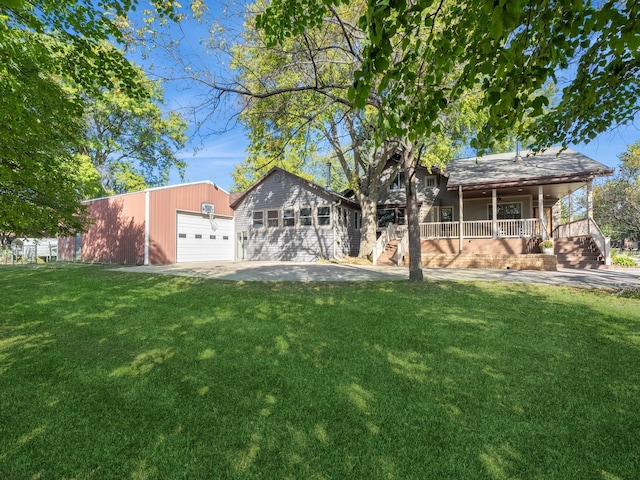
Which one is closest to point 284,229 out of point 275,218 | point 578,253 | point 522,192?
point 275,218

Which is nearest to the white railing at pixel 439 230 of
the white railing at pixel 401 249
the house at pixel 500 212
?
the house at pixel 500 212

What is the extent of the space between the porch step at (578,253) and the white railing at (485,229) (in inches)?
64.5

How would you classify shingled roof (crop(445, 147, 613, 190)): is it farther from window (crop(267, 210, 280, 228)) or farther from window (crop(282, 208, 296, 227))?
window (crop(267, 210, 280, 228))

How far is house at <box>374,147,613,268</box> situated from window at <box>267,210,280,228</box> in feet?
22.1

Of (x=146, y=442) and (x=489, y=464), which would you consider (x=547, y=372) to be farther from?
(x=146, y=442)

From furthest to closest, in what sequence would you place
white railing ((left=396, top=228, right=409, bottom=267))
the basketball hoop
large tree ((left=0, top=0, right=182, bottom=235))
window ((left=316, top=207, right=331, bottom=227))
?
the basketball hoop, window ((left=316, top=207, right=331, bottom=227)), white railing ((left=396, top=228, right=409, bottom=267)), large tree ((left=0, top=0, right=182, bottom=235))

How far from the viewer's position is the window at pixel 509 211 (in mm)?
18094

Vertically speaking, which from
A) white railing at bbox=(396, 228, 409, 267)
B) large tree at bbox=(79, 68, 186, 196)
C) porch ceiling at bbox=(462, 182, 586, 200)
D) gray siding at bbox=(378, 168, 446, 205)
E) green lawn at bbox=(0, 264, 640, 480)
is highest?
large tree at bbox=(79, 68, 186, 196)

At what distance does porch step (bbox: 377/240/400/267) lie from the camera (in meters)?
15.4

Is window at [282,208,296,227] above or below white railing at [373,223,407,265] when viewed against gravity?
above

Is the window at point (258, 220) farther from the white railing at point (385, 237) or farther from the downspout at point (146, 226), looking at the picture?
the white railing at point (385, 237)

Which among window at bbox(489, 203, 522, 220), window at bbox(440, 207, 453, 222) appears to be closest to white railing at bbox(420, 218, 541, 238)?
window at bbox(440, 207, 453, 222)

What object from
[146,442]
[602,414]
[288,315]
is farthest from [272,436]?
[288,315]

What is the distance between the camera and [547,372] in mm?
3221
